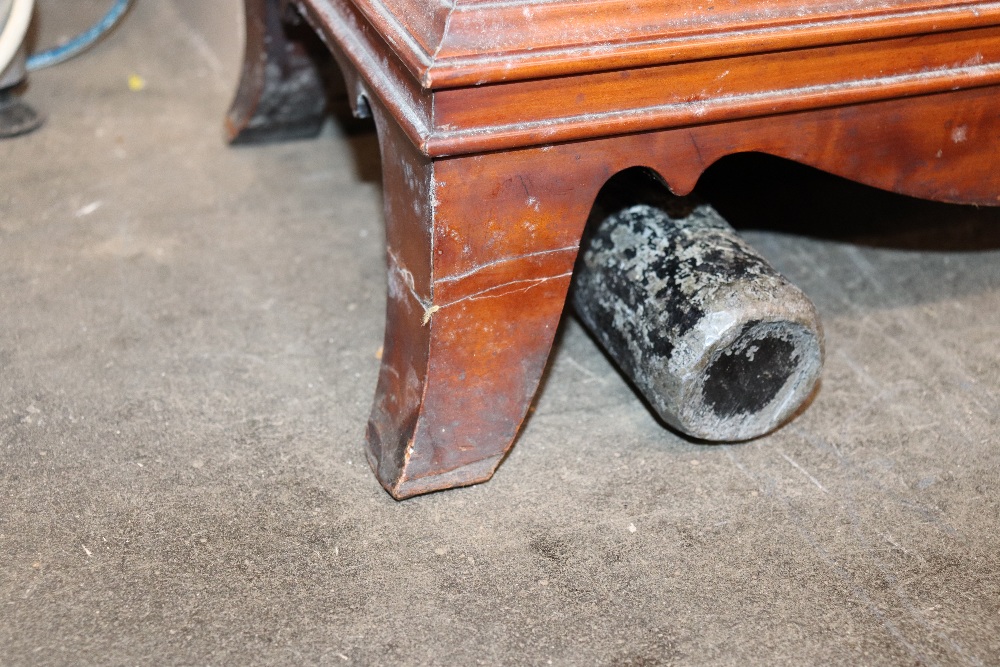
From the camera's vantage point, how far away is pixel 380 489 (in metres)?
1.21

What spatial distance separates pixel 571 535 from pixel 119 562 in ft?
1.64

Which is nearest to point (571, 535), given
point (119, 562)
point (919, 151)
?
point (119, 562)

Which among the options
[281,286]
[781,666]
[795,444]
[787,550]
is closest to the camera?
[781,666]

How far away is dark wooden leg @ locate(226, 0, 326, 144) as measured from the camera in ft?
5.88

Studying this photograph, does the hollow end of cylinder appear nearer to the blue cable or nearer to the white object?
the white object

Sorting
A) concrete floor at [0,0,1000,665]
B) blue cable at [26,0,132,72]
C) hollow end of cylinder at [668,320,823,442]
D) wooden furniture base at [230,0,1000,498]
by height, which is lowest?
blue cable at [26,0,132,72]

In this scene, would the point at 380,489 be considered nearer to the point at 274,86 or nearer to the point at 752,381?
the point at 752,381

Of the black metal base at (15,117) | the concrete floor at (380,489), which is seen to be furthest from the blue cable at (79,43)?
the concrete floor at (380,489)

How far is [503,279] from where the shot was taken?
109 cm

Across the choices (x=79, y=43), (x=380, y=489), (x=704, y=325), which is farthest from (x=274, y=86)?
(x=704, y=325)

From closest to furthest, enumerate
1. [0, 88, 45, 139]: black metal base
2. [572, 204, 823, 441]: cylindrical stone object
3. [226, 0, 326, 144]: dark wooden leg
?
[572, 204, 823, 441]: cylindrical stone object
[226, 0, 326, 144]: dark wooden leg
[0, 88, 45, 139]: black metal base

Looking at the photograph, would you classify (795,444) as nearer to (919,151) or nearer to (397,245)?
(919,151)

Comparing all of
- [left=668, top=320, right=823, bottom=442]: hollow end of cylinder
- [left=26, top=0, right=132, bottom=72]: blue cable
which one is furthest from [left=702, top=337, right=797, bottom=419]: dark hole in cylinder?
[left=26, top=0, right=132, bottom=72]: blue cable

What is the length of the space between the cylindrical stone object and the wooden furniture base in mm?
150
